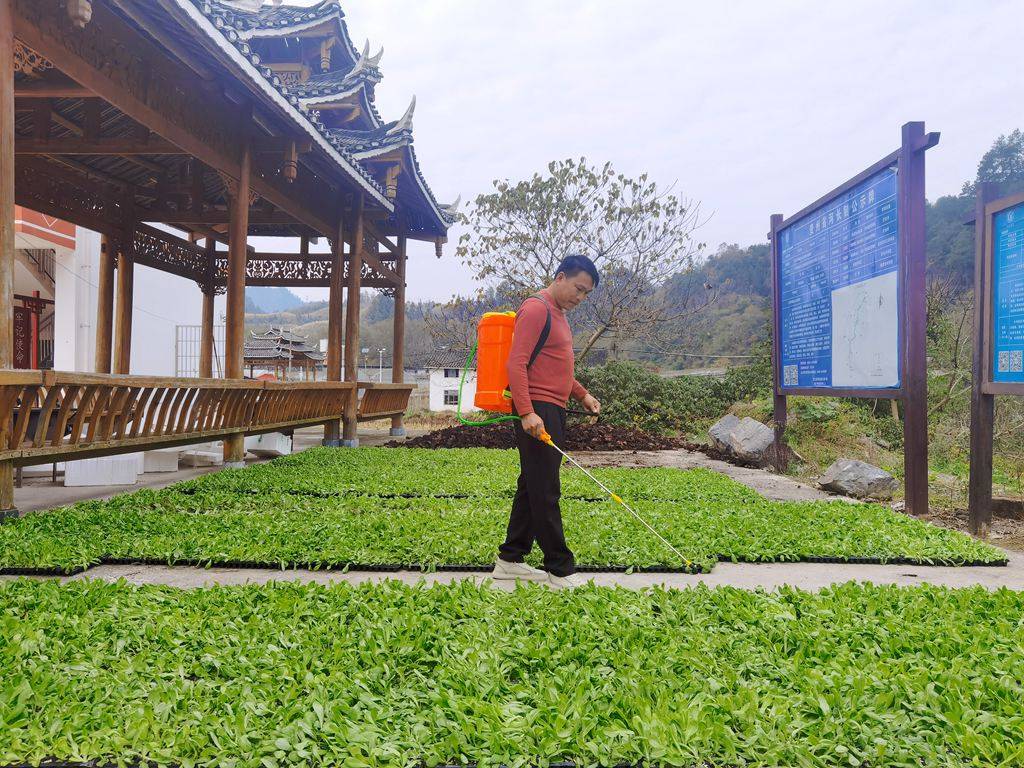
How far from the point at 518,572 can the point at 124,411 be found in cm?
396

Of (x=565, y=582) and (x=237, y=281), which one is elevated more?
(x=237, y=281)

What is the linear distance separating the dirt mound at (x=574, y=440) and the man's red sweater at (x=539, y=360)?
841 centimetres

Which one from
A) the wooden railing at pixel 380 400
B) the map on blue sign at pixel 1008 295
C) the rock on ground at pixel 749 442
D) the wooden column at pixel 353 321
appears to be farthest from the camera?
the wooden railing at pixel 380 400

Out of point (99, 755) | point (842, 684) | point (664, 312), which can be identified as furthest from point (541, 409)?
point (664, 312)

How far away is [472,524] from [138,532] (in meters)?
2.25

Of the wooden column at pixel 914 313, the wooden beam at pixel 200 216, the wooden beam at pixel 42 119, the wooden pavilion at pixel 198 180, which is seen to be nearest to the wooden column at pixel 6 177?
the wooden pavilion at pixel 198 180

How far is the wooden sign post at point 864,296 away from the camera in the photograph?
237 inches

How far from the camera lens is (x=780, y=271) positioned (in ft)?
29.7

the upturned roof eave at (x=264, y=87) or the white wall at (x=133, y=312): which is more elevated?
the upturned roof eave at (x=264, y=87)

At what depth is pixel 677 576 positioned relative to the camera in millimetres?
3922

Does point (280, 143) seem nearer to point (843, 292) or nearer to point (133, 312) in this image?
point (843, 292)

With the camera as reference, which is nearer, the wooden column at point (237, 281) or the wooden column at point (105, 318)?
the wooden column at point (237, 281)

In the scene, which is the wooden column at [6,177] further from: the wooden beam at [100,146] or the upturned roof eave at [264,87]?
the wooden beam at [100,146]

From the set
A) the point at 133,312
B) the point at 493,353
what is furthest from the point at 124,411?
the point at 133,312
